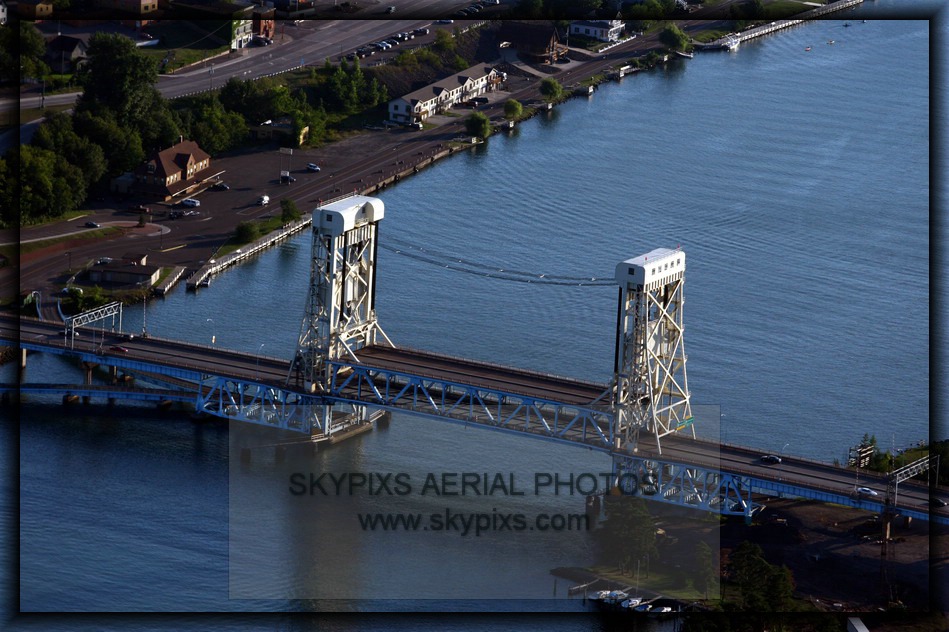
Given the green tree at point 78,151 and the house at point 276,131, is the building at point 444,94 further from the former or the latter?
the green tree at point 78,151

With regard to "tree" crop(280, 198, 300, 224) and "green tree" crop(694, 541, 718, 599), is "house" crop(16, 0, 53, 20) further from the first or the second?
"green tree" crop(694, 541, 718, 599)

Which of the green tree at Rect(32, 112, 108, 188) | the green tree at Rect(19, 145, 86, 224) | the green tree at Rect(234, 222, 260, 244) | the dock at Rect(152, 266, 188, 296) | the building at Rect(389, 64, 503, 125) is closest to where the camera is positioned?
the dock at Rect(152, 266, 188, 296)

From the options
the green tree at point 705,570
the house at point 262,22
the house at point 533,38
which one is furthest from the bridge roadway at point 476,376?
the house at point 533,38

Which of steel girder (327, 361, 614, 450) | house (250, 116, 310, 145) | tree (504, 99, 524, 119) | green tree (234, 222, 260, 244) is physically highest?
tree (504, 99, 524, 119)

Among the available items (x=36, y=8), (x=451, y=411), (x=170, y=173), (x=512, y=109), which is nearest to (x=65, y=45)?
(x=36, y=8)

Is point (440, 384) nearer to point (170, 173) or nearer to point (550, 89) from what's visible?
point (170, 173)

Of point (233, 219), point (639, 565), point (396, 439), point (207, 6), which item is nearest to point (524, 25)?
point (207, 6)

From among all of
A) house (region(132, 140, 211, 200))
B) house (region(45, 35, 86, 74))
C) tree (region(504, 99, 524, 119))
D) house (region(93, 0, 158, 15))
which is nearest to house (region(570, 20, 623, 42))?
tree (region(504, 99, 524, 119))
